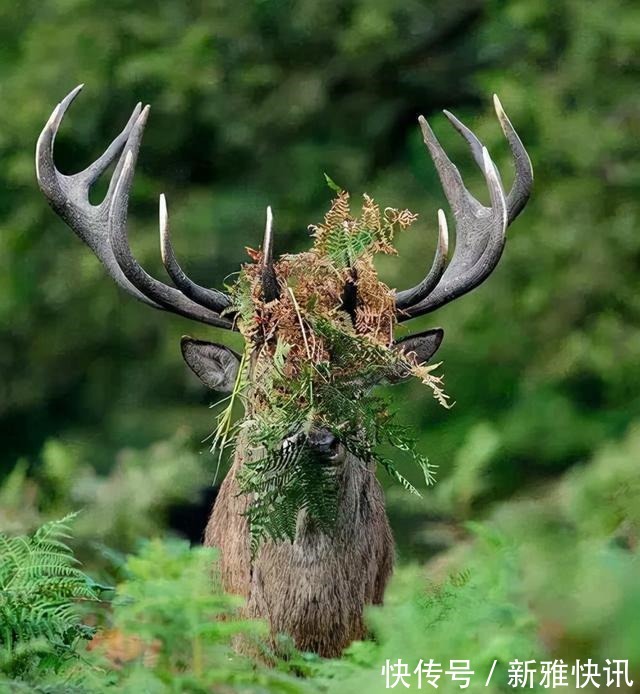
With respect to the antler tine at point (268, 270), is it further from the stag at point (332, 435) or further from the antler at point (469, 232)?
the antler at point (469, 232)

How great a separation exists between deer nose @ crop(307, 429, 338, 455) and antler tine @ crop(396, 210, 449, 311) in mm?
846

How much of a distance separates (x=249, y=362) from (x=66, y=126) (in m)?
7.00

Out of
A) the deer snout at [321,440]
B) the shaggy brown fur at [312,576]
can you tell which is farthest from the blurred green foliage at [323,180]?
the deer snout at [321,440]

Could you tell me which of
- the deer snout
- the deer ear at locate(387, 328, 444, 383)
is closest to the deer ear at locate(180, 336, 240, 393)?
the deer ear at locate(387, 328, 444, 383)

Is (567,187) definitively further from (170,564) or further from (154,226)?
(170,564)

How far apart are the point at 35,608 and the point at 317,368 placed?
6.75 ft

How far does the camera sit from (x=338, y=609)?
563 cm

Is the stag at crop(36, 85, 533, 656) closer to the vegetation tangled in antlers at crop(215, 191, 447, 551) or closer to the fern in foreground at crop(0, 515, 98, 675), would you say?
the vegetation tangled in antlers at crop(215, 191, 447, 551)

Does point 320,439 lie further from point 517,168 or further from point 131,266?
point 517,168

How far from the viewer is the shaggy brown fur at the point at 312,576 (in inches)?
220

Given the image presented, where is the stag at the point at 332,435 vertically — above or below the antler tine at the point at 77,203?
below

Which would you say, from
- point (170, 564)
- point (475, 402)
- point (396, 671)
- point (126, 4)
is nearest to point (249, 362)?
point (170, 564)

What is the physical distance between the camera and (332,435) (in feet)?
16.4

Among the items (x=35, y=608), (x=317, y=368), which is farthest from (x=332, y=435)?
(x=35, y=608)
